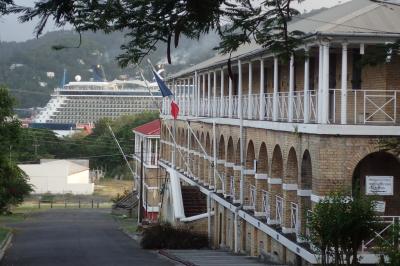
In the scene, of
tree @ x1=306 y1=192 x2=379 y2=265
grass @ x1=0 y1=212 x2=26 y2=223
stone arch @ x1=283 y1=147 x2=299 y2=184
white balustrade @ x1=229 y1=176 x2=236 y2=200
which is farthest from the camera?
grass @ x1=0 y1=212 x2=26 y2=223

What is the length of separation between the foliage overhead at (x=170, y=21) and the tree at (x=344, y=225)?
19.6 feet

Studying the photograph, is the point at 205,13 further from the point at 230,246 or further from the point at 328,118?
the point at 230,246

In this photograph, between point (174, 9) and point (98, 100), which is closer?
point (174, 9)

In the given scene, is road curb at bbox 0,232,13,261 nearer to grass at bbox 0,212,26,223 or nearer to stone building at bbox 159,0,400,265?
stone building at bbox 159,0,400,265

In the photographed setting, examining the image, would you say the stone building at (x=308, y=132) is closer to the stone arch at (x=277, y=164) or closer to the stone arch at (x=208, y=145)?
the stone arch at (x=277, y=164)

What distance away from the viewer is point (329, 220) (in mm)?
18625

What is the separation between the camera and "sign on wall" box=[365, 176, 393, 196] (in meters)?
23.8

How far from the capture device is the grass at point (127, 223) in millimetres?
56791

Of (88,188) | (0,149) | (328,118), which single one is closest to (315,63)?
(328,118)

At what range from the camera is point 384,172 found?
80.3ft

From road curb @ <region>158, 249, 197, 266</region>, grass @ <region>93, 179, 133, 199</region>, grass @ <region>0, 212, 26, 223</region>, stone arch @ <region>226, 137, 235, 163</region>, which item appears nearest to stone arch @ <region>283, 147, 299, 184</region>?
road curb @ <region>158, 249, 197, 266</region>

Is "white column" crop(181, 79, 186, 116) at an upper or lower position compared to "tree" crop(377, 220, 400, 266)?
upper

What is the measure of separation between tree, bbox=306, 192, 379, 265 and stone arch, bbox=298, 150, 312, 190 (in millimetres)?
5691

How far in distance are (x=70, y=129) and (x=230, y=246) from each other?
146773 millimetres
